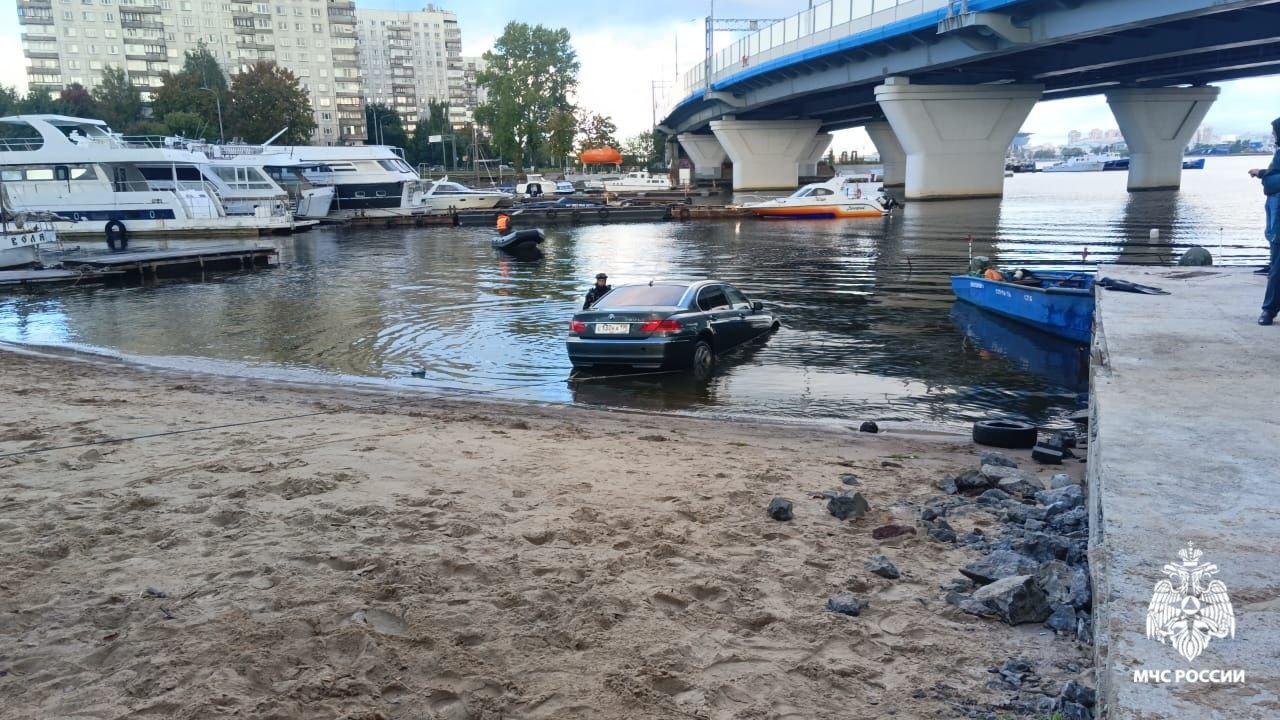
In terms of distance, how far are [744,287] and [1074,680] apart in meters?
22.0

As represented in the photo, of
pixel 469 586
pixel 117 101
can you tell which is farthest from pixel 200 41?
pixel 469 586

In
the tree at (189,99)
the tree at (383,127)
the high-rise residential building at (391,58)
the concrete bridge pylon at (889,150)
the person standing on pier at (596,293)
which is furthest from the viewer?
the high-rise residential building at (391,58)

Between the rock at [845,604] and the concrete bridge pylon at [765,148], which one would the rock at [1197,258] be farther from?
the concrete bridge pylon at [765,148]

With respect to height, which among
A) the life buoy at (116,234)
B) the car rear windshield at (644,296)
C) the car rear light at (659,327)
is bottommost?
the car rear light at (659,327)

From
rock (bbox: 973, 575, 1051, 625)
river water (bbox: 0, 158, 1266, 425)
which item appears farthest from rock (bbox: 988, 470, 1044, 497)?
river water (bbox: 0, 158, 1266, 425)

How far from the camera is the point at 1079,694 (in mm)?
3779

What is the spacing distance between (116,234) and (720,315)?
41.9 meters

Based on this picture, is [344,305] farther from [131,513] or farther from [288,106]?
[288,106]

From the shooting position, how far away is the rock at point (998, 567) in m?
5.04

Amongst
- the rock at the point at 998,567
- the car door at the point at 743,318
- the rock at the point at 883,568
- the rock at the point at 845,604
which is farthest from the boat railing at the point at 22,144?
the rock at the point at 998,567

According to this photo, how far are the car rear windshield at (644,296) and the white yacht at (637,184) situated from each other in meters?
74.5

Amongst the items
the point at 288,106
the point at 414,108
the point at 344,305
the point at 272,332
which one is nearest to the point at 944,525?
the point at 272,332

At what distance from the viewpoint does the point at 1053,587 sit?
4.75 meters

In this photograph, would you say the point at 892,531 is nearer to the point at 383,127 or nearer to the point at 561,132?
the point at 561,132
